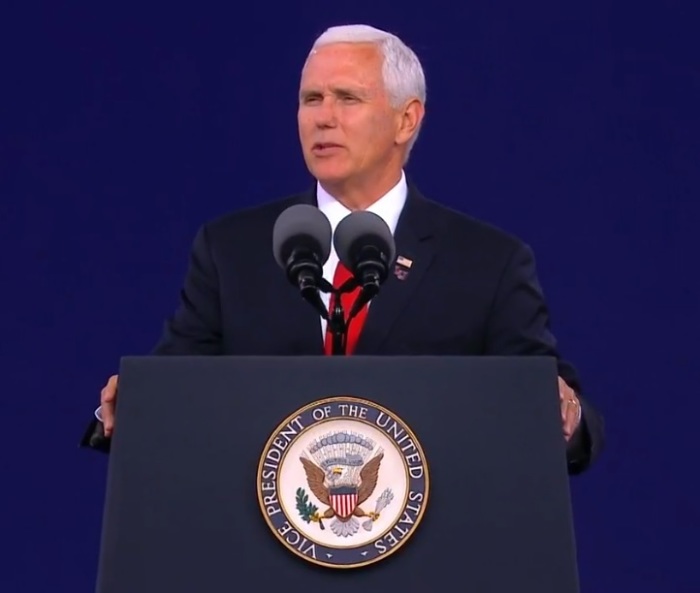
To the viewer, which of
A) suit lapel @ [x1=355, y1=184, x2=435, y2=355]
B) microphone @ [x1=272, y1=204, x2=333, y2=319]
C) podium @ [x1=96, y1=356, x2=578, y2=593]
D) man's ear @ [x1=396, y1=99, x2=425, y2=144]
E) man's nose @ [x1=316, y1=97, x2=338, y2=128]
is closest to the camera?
podium @ [x1=96, y1=356, x2=578, y2=593]

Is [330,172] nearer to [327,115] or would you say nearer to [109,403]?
[327,115]

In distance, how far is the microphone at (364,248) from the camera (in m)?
1.75

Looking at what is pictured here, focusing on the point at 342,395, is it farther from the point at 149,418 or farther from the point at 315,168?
the point at 315,168

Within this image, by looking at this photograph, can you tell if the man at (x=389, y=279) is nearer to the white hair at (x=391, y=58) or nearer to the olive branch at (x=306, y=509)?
the white hair at (x=391, y=58)

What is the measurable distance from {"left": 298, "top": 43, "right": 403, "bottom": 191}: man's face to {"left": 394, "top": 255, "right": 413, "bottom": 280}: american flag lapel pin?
0.16 metres

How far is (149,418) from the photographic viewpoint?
1646mm

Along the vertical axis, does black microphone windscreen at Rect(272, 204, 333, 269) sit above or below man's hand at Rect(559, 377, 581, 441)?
above

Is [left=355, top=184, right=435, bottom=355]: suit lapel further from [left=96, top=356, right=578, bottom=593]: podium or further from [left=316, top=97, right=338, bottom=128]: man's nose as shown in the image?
[left=96, top=356, right=578, bottom=593]: podium

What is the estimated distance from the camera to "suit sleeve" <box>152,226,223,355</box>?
2227 mm

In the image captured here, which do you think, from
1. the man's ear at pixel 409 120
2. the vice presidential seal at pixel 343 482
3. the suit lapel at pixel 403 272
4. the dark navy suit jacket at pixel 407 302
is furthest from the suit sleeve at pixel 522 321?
the vice presidential seal at pixel 343 482

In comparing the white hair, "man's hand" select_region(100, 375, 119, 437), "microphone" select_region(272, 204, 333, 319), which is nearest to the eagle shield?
"microphone" select_region(272, 204, 333, 319)

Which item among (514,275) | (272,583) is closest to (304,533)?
(272,583)

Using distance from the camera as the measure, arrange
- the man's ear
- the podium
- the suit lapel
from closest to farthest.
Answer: the podium < the suit lapel < the man's ear

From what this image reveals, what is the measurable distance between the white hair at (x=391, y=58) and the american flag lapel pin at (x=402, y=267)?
0.26 metres
